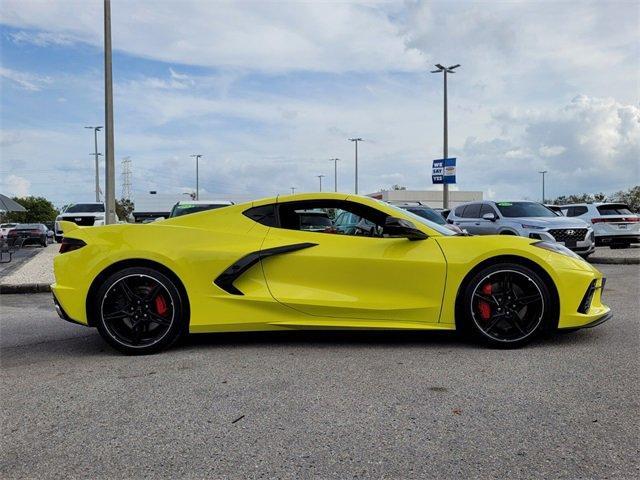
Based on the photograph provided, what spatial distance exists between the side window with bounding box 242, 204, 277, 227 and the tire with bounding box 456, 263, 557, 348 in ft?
5.65

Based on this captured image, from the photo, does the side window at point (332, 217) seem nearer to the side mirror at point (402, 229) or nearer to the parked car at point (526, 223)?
the side mirror at point (402, 229)

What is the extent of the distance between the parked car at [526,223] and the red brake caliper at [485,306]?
25.1 ft

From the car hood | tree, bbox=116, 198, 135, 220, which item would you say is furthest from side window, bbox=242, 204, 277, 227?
tree, bbox=116, 198, 135, 220

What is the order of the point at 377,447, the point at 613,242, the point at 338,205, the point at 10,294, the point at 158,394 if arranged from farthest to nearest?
the point at 613,242
the point at 10,294
the point at 338,205
the point at 158,394
the point at 377,447

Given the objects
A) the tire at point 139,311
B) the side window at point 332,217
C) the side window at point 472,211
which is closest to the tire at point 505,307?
the side window at point 332,217

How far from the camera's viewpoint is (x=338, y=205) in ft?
15.8

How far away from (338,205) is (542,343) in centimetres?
211

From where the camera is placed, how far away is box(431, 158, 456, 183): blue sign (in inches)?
1067

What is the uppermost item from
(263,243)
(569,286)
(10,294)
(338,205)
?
(338,205)

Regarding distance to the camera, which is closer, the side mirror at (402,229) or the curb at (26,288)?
the side mirror at (402,229)

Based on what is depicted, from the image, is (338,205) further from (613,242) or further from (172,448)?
(613,242)

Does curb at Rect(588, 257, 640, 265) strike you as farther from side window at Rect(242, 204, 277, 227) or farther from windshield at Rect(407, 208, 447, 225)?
side window at Rect(242, 204, 277, 227)

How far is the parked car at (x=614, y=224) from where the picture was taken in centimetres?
1600

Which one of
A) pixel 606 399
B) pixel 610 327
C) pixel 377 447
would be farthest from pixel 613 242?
pixel 377 447
